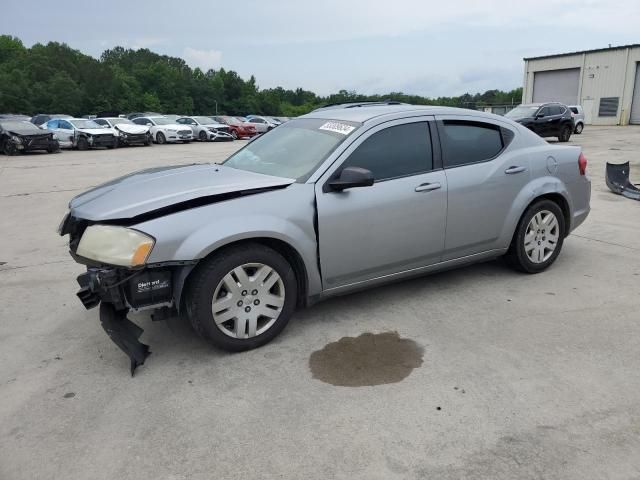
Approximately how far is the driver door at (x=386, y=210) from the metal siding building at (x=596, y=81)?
39.7 metres

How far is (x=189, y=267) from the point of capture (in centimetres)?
323

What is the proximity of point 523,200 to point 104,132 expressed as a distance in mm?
22936

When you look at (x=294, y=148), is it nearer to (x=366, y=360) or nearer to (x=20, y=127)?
(x=366, y=360)

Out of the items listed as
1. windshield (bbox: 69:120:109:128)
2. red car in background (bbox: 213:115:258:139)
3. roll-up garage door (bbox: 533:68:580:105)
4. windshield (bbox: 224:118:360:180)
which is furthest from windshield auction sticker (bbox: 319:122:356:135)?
roll-up garage door (bbox: 533:68:580:105)

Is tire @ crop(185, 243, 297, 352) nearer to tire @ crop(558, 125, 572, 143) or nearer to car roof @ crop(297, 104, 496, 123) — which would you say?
car roof @ crop(297, 104, 496, 123)

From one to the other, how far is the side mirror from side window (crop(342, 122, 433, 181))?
0.71 ft

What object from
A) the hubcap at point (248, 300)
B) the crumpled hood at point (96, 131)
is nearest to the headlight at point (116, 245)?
the hubcap at point (248, 300)

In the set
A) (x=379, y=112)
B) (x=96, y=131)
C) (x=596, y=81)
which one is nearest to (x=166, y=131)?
(x=96, y=131)

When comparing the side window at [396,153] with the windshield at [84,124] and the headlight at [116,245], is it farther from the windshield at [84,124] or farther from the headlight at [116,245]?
the windshield at [84,124]

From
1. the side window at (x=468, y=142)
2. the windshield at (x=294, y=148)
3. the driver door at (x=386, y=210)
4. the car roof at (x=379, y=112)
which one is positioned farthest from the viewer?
the side window at (x=468, y=142)

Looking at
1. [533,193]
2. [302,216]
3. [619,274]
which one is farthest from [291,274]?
[619,274]

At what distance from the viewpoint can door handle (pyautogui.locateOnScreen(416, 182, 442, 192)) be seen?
4.01 m

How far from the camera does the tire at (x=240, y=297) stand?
326 cm

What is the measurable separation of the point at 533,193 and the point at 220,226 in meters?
2.92
